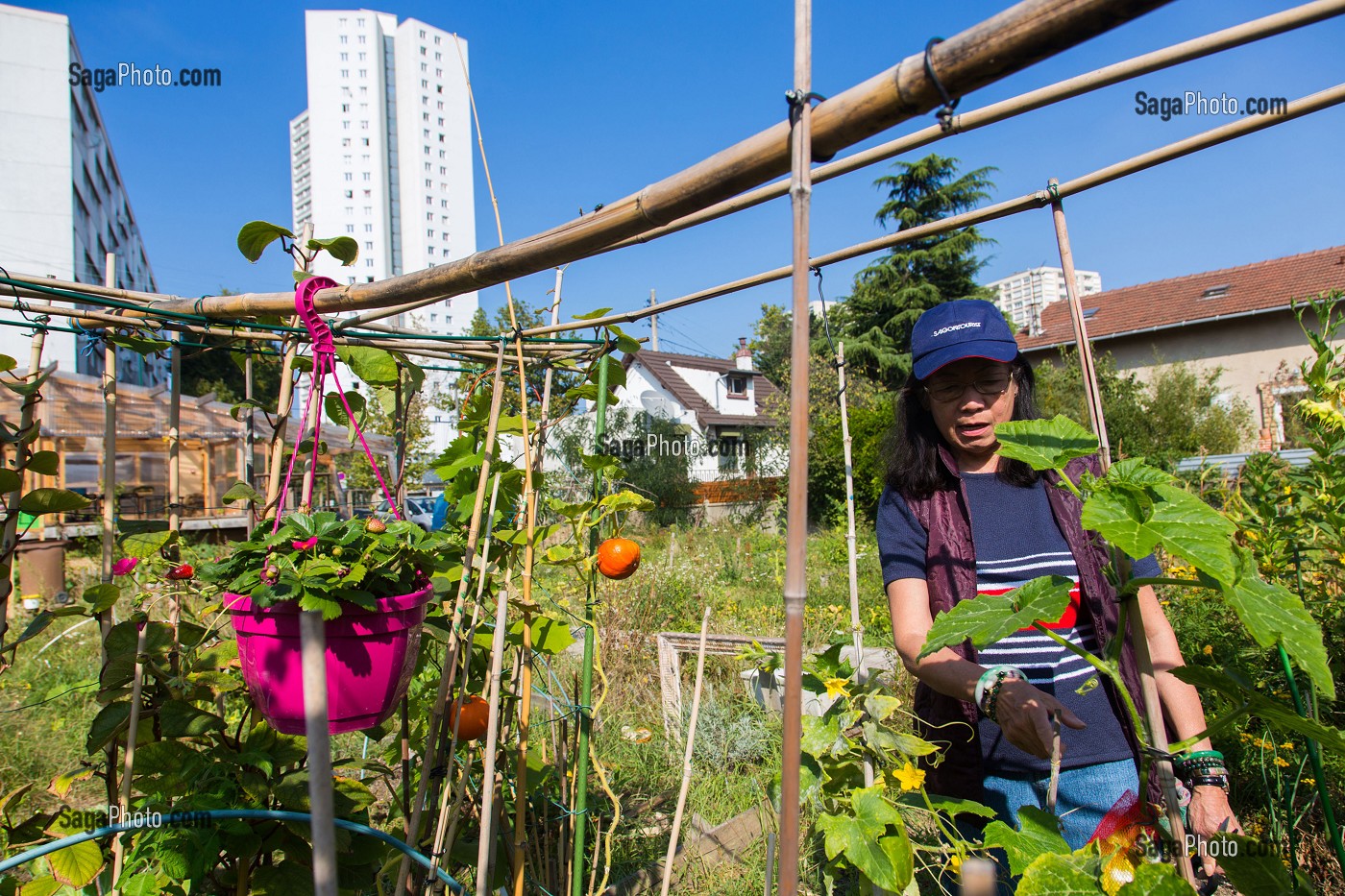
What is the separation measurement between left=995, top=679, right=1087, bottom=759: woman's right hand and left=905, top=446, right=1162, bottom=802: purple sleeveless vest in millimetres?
245

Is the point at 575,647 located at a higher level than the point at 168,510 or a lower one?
lower

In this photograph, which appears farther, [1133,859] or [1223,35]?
[1133,859]

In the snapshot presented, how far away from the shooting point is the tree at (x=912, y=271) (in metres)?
20.1

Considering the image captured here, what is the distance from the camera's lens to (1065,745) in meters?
1.25

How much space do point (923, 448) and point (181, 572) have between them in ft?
4.62

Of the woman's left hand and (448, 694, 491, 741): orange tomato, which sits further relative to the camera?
(448, 694, 491, 741): orange tomato

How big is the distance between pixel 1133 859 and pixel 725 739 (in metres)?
2.63

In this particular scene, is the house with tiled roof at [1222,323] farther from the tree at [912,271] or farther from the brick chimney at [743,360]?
the brick chimney at [743,360]

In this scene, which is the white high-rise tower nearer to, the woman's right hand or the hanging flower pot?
the hanging flower pot

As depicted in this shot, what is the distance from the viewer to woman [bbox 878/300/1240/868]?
1.26m

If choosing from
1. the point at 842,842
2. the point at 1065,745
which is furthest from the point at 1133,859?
the point at 1065,745

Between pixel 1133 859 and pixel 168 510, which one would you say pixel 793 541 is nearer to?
pixel 1133 859

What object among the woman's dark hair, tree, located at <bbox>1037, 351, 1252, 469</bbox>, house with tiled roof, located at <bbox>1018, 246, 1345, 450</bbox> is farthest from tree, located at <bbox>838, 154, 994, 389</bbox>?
the woman's dark hair

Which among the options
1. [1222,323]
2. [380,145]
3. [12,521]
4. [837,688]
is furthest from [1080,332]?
[380,145]
